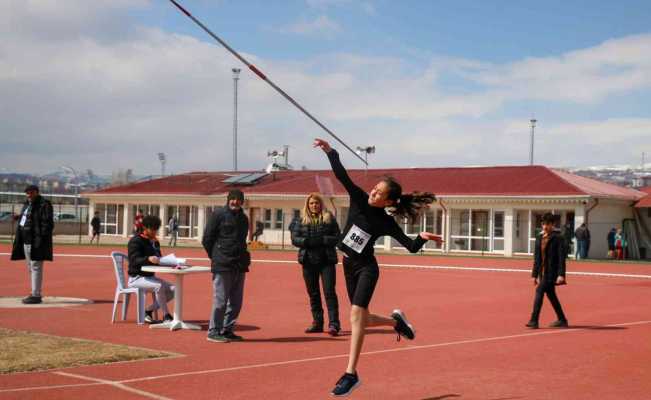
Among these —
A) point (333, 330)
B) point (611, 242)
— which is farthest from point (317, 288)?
point (611, 242)

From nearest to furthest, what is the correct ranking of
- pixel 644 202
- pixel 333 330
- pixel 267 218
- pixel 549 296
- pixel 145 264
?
1. pixel 333 330
2. pixel 145 264
3. pixel 549 296
4. pixel 644 202
5. pixel 267 218

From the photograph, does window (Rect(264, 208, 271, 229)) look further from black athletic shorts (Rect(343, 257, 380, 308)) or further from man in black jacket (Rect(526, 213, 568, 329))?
black athletic shorts (Rect(343, 257, 380, 308))

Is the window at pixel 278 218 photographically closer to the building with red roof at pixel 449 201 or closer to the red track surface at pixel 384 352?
the building with red roof at pixel 449 201

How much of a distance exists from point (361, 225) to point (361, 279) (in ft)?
Result: 1.71

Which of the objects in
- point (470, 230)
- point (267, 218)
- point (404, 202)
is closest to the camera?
point (404, 202)

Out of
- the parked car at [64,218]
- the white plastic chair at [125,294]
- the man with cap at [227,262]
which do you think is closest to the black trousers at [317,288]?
the man with cap at [227,262]

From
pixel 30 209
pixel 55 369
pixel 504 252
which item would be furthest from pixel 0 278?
pixel 504 252

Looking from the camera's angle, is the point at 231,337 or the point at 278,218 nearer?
the point at 231,337

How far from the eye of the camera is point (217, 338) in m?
11.3

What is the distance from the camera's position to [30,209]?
1545 centimetres

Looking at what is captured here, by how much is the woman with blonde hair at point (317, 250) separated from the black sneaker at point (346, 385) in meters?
4.72

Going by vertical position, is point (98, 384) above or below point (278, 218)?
below

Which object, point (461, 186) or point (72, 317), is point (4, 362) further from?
point (461, 186)

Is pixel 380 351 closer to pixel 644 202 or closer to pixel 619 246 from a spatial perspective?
pixel 619 246
